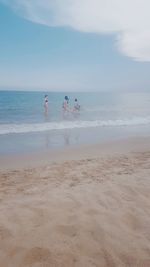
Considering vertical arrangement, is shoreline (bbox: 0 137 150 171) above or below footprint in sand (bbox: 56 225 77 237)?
below

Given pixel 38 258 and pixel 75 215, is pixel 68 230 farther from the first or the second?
pixel 38 258

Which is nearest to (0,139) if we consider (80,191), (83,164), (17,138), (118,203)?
(17,138)

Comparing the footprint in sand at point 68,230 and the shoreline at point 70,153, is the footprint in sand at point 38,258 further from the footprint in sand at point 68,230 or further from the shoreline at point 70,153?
the shoreline at point 70,153

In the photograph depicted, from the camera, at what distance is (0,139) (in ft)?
34.9

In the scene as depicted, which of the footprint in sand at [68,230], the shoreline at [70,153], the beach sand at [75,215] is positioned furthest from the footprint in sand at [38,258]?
the shoreline at [70,153]

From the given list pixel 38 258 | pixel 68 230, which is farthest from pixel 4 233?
pixel 68 230

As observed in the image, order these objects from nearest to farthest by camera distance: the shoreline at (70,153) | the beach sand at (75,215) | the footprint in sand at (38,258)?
1. the footprint in sand at (38,258)
2. the beach sand at (75,215)
3. the shoreline at (70,153)

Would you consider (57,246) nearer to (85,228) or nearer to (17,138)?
(85,228)

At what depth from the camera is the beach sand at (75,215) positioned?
8.68 ft

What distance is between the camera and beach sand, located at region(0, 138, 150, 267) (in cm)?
264

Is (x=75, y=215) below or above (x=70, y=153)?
above

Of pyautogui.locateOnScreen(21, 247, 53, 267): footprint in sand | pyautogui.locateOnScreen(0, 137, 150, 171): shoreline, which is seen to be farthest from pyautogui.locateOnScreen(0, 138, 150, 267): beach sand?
pyautogui.locateOnScreen(0, 137, 150, 171): shoreline

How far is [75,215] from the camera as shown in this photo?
355 centimetres

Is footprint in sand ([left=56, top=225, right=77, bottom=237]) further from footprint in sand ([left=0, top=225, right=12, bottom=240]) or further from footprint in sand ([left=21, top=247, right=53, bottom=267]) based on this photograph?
footprint in sand ([left=0, top=225, right=12, bottom=240])
